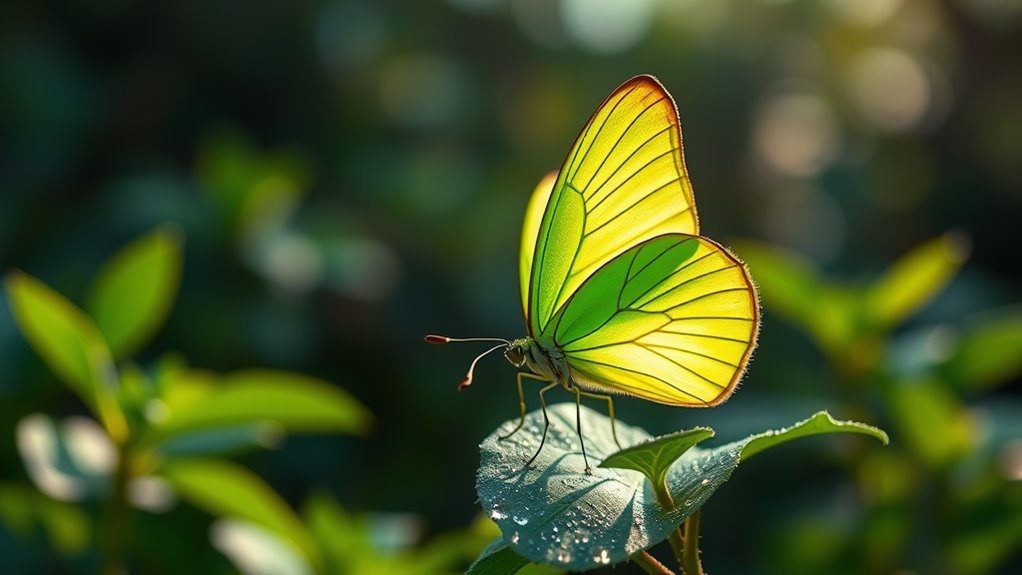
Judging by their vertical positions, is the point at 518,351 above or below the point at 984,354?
above

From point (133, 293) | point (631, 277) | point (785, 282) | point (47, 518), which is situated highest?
point (631, 277)

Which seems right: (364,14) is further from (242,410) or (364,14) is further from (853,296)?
(242,410)

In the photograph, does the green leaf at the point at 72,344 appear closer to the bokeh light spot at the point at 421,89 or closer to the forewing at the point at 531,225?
the forewing at the point at 531,225

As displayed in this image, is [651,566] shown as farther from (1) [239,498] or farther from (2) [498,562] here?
(1) [239,498]

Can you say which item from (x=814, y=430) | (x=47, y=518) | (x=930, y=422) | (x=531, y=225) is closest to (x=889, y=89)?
(x=930, y=422)

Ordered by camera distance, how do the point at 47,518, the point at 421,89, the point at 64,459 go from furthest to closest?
1. the point at 421,89
2. the point at 47,518
3. the point at 64,459

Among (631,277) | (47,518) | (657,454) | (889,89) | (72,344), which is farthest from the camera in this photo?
(889,89)

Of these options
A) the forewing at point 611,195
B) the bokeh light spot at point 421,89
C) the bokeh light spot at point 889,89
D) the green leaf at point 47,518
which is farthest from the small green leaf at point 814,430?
the bokeh light spot at point 889,89
